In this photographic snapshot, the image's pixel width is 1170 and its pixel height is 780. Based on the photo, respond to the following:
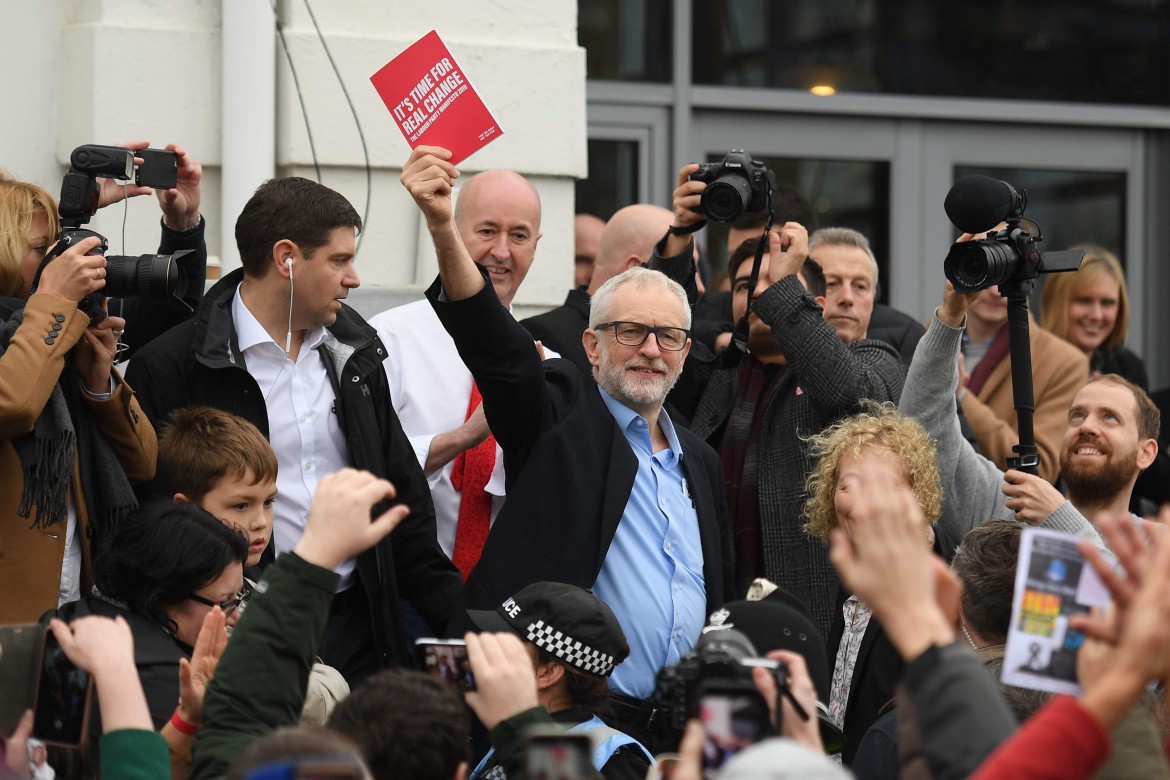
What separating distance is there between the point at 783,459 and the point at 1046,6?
3874mm

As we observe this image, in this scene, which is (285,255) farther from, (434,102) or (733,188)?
(733,188)

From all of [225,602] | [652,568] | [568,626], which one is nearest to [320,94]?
[652,568]

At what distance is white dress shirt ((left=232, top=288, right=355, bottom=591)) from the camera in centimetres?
411

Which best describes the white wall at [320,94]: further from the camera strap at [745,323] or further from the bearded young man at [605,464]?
the bearded young man at [605,464]

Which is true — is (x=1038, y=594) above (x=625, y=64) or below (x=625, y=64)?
below

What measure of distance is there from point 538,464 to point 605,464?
6.5 inches

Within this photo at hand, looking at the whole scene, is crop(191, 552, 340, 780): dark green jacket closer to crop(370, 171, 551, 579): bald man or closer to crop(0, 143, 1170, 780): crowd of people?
crop(0, 143, 1170, 780): crowd of people

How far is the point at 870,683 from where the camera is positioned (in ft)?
12.4

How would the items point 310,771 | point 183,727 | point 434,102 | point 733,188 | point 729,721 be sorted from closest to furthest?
point 310,771
point 729,721
point 183,727
point 434,102
point 733,188

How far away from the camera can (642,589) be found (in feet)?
12.9

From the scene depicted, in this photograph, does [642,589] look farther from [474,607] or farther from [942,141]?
[942,141]

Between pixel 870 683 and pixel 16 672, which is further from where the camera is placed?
pixel 870 683

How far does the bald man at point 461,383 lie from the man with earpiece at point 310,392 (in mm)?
220

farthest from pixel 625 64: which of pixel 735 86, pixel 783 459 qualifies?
pixel 783 459
